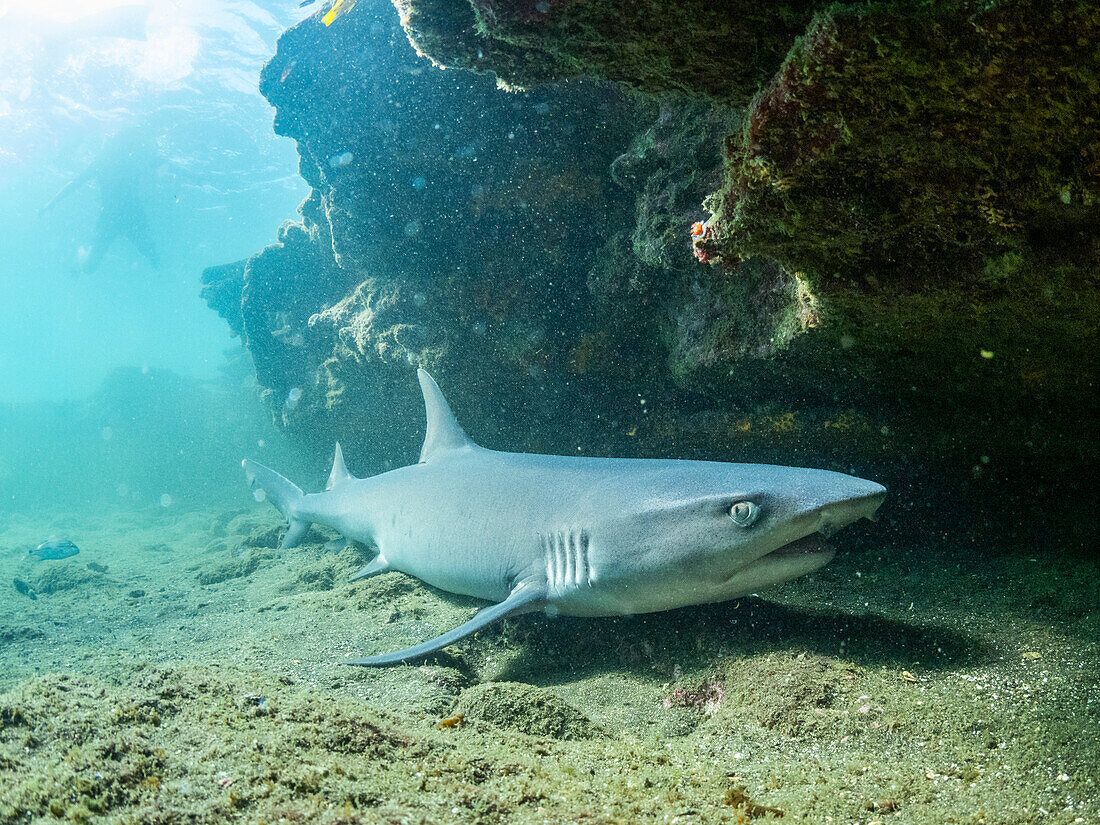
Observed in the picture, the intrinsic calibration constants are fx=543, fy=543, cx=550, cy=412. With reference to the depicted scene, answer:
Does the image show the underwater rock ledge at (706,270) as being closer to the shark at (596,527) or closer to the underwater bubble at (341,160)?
the underwater bubble at (341,160)

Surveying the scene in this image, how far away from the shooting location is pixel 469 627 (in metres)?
3.28

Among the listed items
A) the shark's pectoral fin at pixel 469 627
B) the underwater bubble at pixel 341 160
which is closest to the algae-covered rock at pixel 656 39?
the shark's pectoral fin at pixel 469 627

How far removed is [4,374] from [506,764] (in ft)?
648

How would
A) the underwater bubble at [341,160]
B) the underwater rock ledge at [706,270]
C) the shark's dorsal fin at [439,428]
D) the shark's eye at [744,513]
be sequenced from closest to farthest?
the underwater rock ledge at [706,270]
the shark's eye at [744,513]
the shark's dorsal fin at [439,428]
the underwater bubble at [341,160]

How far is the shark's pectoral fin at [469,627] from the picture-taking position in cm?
320

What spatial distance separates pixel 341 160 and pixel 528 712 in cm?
878

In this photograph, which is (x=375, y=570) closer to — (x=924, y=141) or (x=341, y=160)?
(x=924, y=141)

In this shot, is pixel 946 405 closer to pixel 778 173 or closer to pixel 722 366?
pixel 722 366

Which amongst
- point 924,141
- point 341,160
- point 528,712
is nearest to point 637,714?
point 528,712

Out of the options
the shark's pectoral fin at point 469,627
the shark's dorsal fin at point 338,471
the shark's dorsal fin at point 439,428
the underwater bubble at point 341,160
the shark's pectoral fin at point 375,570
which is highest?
the underwater bubble at point 341,160

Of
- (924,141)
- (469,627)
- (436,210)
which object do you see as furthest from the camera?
(436,210)

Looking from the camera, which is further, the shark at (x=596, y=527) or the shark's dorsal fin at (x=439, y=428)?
the shark's dorsal fin at (x=439, y=428)

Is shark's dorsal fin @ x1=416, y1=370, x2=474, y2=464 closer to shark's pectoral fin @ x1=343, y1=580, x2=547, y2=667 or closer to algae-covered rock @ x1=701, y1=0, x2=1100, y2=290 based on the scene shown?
shark's pectoral fin @ x1=343, y1=580, x2=547, y2=667

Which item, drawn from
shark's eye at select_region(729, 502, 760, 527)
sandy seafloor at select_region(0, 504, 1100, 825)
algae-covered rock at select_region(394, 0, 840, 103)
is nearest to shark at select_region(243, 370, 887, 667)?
shark's eye at select_region(729, 502, 760, 527)
